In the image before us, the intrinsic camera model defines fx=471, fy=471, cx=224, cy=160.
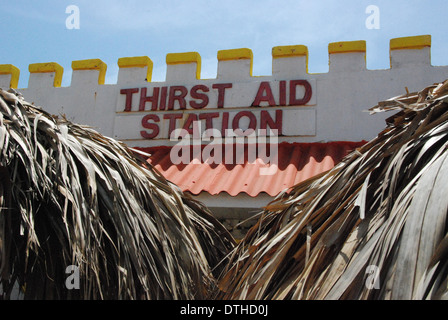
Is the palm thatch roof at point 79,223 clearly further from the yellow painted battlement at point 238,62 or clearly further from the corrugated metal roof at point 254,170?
the yellow painted battlement at point 238,62

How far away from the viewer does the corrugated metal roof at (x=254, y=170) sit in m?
5.54

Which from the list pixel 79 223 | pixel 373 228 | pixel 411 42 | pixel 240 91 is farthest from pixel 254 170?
pixel 373 228

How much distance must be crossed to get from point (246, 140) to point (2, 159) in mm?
4283

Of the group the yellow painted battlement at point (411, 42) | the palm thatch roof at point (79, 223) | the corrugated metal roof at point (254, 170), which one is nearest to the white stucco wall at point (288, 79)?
the yellow painted battlement at point (411, 42)

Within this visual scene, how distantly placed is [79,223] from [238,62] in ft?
16.0

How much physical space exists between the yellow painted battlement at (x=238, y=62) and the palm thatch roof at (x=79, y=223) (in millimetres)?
3864

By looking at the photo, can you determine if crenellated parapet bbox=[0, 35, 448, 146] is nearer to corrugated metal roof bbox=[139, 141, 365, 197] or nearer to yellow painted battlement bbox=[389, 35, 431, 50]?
yellow painted battlement bbox=[389, 35, 431, 50]

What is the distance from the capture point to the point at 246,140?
21.9 feet

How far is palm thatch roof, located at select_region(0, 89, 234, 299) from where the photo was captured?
284cm

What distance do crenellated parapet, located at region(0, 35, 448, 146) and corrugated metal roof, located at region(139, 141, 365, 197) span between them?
296mm

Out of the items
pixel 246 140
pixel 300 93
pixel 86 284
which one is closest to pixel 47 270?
pixel 86 284

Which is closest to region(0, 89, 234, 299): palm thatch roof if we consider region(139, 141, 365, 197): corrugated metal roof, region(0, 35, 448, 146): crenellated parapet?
region(139, 141, 365, 197): corrugated metal roof

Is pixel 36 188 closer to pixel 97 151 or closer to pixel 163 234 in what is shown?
pixel 97 151

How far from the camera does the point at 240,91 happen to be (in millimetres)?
7062
